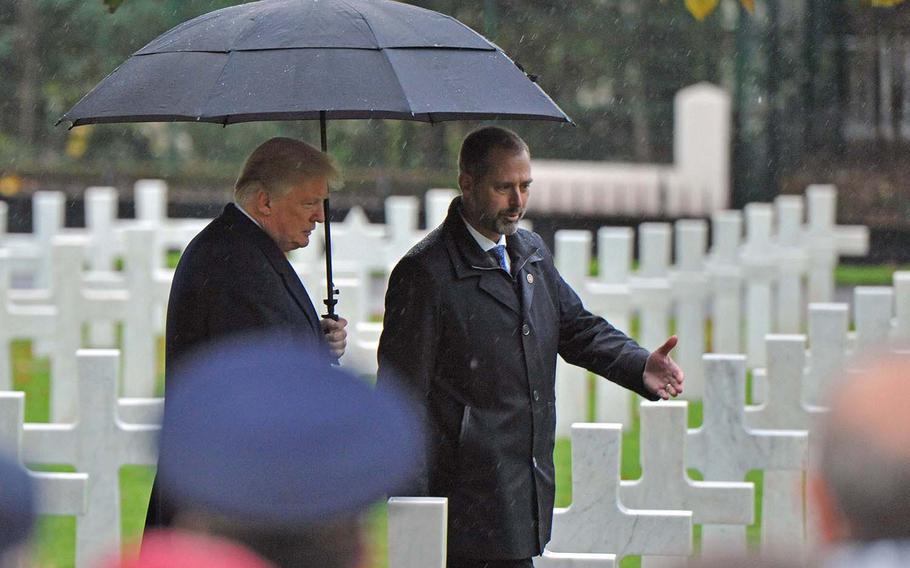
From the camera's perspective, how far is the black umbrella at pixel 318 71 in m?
3.94

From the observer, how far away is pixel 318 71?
3.97 metres

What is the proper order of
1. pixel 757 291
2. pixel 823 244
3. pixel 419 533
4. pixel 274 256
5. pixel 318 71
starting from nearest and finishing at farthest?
pixel 419 533
pixel 274 256
pixel 318 71
pixel 757 291
pixel 823 244

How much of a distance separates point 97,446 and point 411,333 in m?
1.97

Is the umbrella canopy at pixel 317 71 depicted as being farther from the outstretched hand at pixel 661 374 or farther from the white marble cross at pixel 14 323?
the white marble cross at pixel 14 323

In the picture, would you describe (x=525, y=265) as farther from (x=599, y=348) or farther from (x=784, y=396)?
(x=784, y=396)

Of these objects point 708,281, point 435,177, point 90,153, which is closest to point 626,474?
point 708,281

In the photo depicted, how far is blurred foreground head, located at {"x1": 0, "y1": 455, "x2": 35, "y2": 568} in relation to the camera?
1342 millimetres

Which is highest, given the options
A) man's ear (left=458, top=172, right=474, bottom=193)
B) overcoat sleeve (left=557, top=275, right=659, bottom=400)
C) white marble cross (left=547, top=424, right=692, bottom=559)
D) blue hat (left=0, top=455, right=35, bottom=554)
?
man's ear (left=458, top=172, right=474, bottom=193)

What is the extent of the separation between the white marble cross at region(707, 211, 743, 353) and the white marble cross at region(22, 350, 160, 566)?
5797 mm

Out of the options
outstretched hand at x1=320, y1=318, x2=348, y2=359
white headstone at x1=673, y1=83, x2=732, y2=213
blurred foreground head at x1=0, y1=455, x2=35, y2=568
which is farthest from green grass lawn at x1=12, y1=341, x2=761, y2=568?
white headstone at x1=673, y1=83, x2=732, y2=213

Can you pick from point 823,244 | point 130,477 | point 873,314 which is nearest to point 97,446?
point 130,477

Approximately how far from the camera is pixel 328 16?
414 centimetres

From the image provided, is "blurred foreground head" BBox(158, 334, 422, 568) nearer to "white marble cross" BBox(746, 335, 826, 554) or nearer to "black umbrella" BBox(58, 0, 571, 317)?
"black umbrella" BBox(58, 0, 571, 317)

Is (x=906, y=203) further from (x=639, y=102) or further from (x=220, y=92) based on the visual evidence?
(x=220, y=92)
